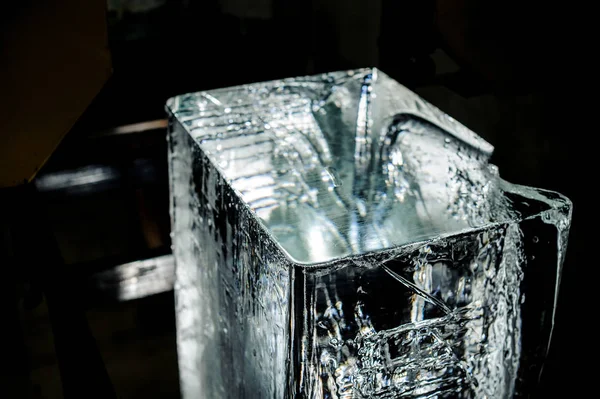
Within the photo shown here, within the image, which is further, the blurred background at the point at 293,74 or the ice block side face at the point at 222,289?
the blurred background at the point at 293,74

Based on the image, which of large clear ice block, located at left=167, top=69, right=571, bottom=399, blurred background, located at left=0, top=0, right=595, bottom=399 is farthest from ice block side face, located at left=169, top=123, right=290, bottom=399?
blurred background, located at left=0, top=0, right=595, bottom=399

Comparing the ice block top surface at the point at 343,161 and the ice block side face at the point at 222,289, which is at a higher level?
the ice block top surface at the point at 343,161

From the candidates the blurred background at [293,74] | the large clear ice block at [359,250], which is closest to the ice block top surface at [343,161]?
the large clear ice block at [359,250]

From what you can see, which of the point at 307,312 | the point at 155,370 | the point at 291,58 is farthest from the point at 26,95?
the point at 155,370

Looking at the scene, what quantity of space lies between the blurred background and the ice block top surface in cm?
12

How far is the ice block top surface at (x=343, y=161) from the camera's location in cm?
64

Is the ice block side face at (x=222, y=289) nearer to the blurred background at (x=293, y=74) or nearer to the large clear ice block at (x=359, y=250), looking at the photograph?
the large clear ice block at (x=359, y=250)

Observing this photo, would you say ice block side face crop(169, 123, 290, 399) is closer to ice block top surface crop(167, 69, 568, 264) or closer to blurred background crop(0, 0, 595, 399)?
ice block top surface crop(167, 69, 568, 264)

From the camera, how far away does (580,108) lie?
858 mm

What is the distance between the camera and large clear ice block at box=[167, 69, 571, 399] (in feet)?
2.00

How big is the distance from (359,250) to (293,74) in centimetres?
77

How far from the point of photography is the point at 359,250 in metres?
0.59

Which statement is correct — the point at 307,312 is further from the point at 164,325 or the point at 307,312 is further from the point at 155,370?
the point at 164,325

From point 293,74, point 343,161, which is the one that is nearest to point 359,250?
point 343,161
